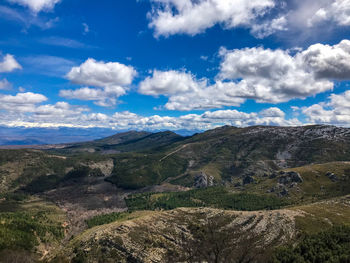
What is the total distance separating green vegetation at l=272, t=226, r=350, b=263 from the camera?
12312cm

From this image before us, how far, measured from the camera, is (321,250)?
13025 cm

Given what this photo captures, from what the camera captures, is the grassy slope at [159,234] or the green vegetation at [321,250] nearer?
the green vegetation at [321,250]

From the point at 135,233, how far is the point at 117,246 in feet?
58.1

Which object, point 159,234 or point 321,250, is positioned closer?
point 321,250

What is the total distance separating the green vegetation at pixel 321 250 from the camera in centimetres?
12312

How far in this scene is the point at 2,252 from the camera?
169625 millimetres

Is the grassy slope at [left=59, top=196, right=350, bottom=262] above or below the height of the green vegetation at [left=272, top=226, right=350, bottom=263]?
below

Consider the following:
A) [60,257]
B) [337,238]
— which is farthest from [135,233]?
[337,238]

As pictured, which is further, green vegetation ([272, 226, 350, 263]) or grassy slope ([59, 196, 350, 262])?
grassy slope ([59, 196, 350, 262])

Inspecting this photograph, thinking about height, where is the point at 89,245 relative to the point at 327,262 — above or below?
below

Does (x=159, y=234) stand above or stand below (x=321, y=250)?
below

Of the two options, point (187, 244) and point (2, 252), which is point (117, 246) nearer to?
point (187, 244)

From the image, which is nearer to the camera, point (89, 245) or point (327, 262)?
point (327, 262)

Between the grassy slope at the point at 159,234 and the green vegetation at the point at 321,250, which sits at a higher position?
the green vegetation at the point at 321,250
